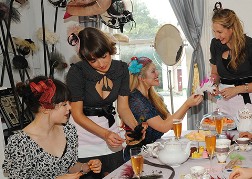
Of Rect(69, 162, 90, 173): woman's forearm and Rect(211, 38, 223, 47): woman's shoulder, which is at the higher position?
Rect(211, 38, 223, 47): woman's shoulder

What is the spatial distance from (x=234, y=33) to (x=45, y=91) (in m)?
1.75

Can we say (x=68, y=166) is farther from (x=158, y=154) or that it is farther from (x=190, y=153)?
(x=190, y=153)

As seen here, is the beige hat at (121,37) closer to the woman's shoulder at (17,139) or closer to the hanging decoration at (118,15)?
the hanging decoration at (118,15)

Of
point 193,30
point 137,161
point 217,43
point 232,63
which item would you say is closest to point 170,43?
point 193,30

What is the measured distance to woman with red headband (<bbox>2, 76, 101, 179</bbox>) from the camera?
69.3 inches

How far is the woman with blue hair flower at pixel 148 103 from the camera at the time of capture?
2437 millimetres

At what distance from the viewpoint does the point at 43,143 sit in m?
1.89

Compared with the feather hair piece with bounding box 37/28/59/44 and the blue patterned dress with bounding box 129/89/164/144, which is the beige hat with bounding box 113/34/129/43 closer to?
the feather hair piece with bounding box 37/28/59/44

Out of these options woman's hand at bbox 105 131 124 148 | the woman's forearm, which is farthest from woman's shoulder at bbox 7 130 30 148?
woman's hand at bbox 105 131 124 148

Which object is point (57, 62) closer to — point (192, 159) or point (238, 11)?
point (238, 11)

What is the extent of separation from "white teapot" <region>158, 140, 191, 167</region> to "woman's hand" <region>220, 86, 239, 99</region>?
3.73 ft

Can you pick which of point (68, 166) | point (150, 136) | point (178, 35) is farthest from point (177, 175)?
point (178, 35)

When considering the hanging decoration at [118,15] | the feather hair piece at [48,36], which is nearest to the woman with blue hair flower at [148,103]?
the hanging decoration at [118,15]

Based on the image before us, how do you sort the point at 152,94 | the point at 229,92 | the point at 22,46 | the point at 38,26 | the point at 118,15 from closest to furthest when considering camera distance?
the point at 152,94, the point at 229,92, the point at 22,46, the point at 118,15, the point at 38,26
